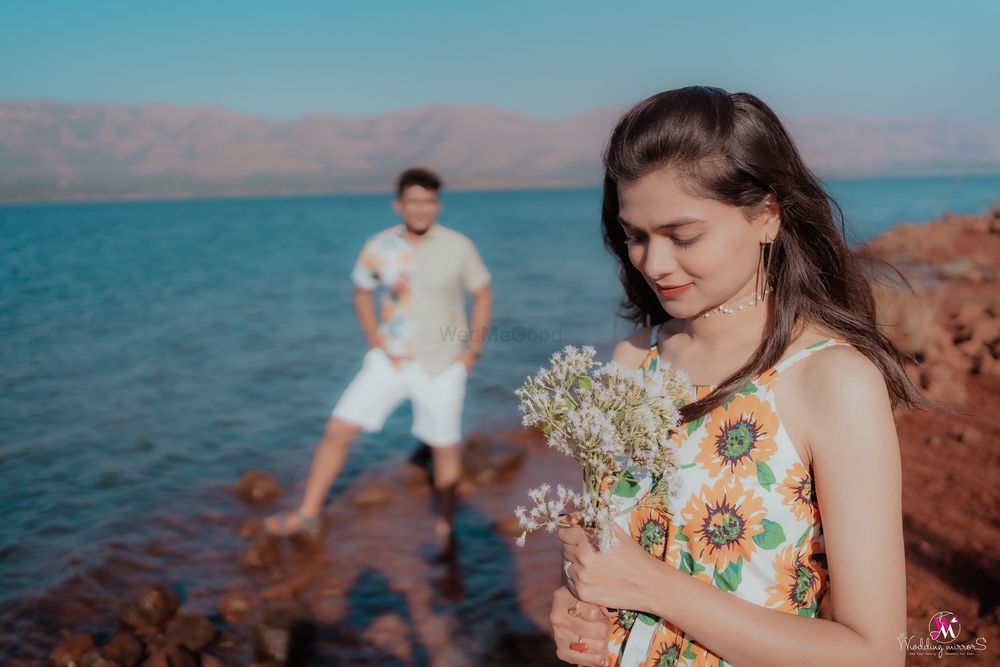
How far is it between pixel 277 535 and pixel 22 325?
11.9 m

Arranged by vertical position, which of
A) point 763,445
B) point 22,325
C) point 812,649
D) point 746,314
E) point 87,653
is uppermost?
point 746,314

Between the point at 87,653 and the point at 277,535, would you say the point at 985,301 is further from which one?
the point at 87,653

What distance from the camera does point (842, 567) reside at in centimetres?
146

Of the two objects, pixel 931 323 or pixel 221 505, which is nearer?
pixel 221 505

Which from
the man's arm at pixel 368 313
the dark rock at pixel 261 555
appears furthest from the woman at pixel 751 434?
the dark rock at pixel 261 555

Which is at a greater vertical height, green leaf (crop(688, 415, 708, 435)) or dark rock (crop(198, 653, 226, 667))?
green leaf (crop(688, 415, 708, 435))

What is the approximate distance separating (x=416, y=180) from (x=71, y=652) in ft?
12.5

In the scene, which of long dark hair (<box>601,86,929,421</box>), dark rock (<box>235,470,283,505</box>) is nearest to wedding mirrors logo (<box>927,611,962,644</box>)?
long dark hair (<box>601,86,929,421</box>)

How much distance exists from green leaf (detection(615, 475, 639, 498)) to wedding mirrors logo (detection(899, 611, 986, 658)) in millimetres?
2621

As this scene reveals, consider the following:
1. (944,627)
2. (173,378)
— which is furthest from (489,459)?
(173,378)

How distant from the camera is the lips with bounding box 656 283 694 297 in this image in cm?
171

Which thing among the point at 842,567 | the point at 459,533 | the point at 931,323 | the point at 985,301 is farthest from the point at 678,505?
the point at 985,301

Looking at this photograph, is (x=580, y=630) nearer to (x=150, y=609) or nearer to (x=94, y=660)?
(x=94, y=660)

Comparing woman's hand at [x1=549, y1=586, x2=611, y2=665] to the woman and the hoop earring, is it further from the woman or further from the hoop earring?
the hoop earring
